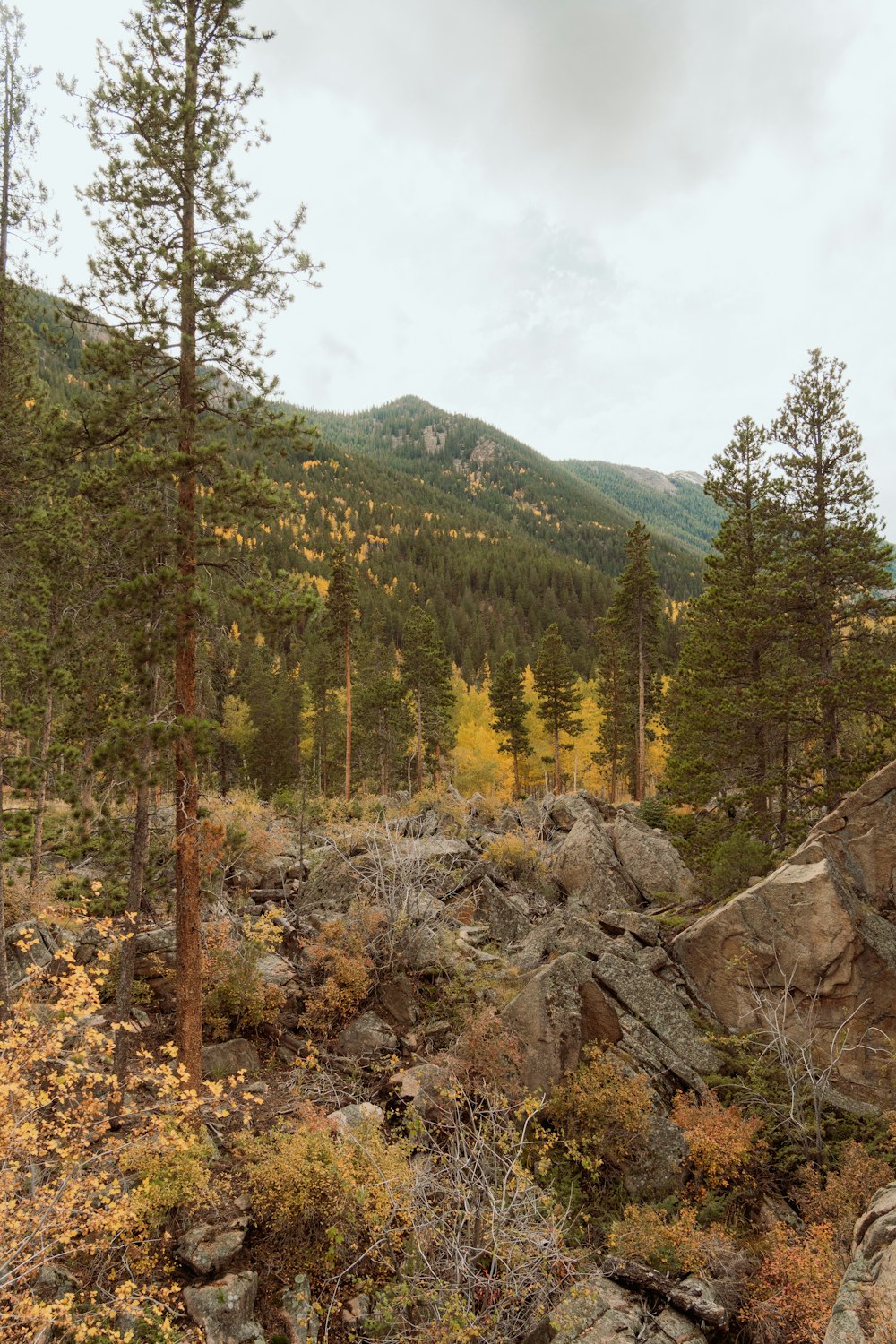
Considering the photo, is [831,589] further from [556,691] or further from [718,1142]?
[556,691]

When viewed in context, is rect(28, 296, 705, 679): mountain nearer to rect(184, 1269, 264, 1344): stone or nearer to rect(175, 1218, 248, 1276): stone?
rect(175, 1218, 248, 1276): stone

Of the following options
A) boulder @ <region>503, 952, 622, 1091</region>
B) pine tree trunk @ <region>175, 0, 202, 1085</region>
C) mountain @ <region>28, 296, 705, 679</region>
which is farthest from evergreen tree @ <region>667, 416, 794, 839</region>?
mountain @ <region>28, 296, 705, 679</region>

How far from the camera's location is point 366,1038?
42.5ft

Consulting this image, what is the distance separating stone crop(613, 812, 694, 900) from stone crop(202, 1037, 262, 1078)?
14454 millimetres

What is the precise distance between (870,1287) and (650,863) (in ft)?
53.8

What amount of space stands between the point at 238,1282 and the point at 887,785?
1526 centimetres

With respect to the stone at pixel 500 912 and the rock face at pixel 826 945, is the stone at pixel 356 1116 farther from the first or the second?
the rock face at pixel 826 945

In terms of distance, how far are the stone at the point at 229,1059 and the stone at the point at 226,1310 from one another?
4.27 m

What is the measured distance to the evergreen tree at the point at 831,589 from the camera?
18.3 meters

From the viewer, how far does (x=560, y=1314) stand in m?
7.24

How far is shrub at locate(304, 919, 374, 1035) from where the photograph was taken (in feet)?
44.3

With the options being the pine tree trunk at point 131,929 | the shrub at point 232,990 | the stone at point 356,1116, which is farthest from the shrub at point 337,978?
the pine tree trunk at point 131,929

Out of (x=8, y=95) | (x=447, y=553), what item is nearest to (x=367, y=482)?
(x=447, y=553)

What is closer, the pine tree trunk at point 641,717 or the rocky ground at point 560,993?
the rocky ground at point 560,993
